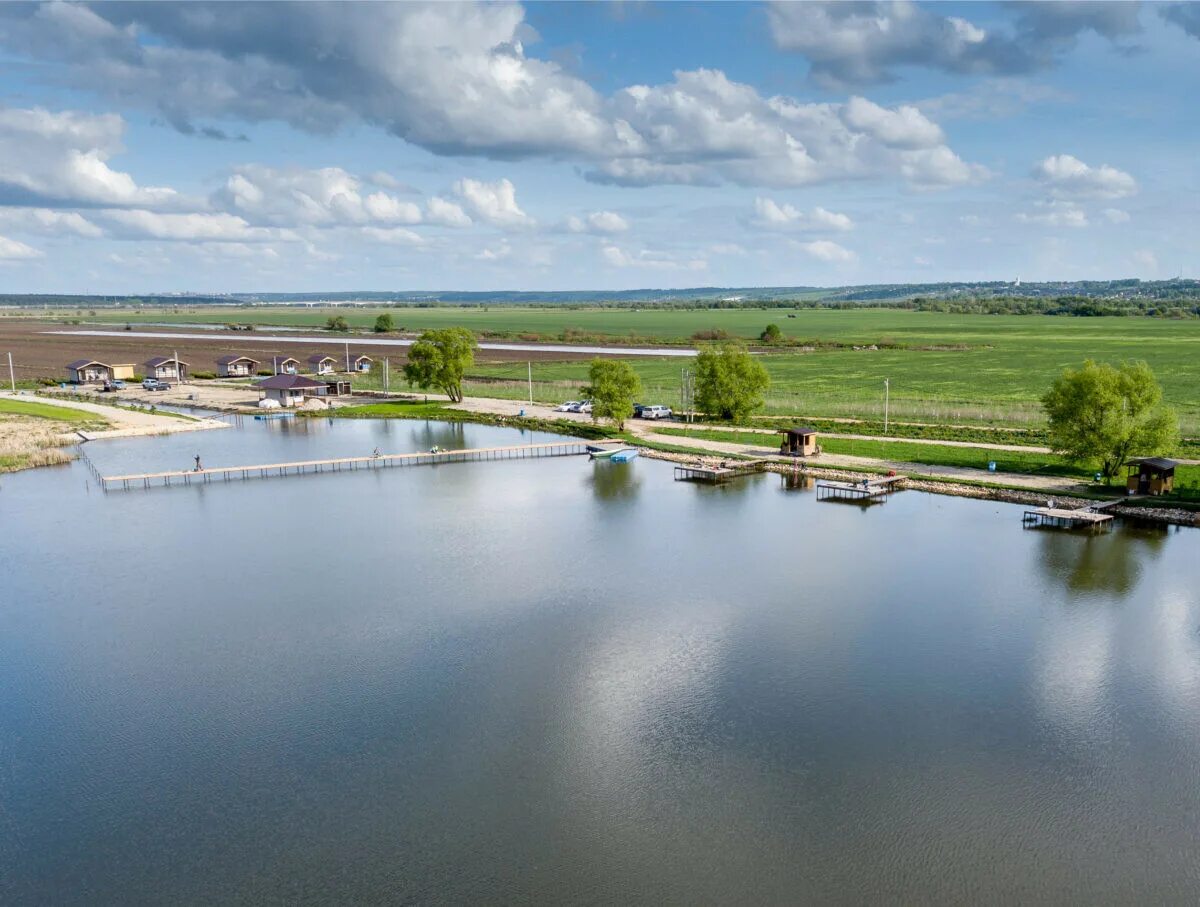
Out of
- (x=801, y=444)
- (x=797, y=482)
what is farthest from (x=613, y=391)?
(x=797, y=482)

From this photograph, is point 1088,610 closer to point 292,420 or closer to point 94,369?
point 292,420

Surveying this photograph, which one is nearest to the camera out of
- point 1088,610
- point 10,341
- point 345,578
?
point 1088,610

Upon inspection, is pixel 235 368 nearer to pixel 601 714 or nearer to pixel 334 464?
pixel 334 464

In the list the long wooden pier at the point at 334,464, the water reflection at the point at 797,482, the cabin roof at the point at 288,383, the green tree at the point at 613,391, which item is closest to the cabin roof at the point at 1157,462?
the water reflection at the point at 797,482

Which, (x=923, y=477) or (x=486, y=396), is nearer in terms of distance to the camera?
(x=923, y=477)

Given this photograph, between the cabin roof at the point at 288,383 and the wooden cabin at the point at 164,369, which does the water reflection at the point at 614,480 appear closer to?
the cabin roof at the point at 288,383

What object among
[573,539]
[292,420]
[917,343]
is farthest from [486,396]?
[917,343]
